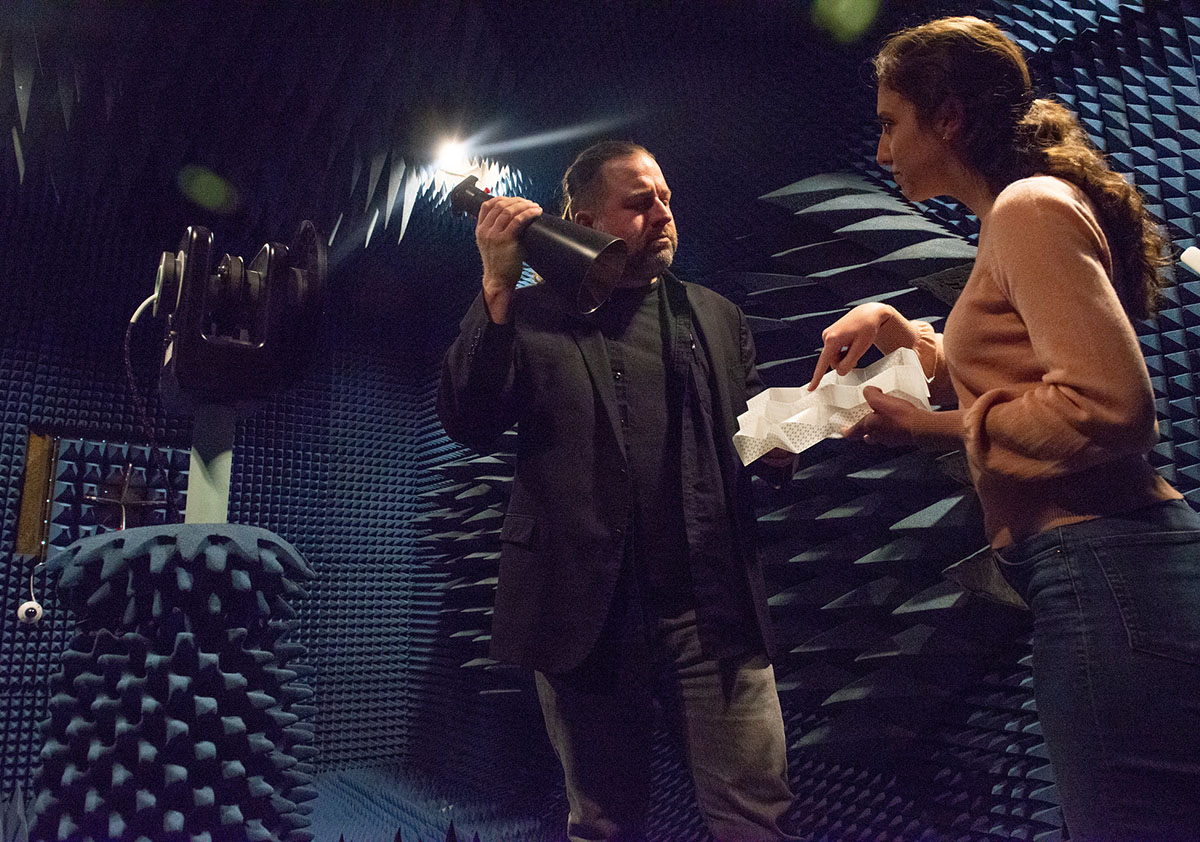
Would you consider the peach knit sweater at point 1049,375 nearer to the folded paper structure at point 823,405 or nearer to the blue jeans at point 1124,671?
the blue jeans at point 1124,671

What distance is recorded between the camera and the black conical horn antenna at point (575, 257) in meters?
1.09

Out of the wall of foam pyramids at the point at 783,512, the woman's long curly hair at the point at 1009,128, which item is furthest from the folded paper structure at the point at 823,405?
the wall of foam pyramids at the point at 783,512

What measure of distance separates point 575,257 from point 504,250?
5.6 inches

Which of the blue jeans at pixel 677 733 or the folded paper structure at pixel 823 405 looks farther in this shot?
the blue jeans at pixel 677 733

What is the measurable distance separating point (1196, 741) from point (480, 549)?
265 cm

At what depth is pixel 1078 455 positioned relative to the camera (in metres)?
Result: 0.69

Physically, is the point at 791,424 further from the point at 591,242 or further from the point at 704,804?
the point at 704,804

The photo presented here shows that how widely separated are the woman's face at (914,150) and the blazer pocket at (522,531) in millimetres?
715

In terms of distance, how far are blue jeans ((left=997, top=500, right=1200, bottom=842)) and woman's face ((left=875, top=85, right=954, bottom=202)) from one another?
0.46 m

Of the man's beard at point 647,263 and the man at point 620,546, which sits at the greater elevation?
the man's beard at point 647,263

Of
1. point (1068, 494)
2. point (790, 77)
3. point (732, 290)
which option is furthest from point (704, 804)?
point (790, 77)

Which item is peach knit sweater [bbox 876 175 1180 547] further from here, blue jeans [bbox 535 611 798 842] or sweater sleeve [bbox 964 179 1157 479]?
blue jeans [bbox 535 611 798 842]

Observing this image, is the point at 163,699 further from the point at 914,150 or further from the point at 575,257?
the point at 914,150

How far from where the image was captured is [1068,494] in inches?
28.5
